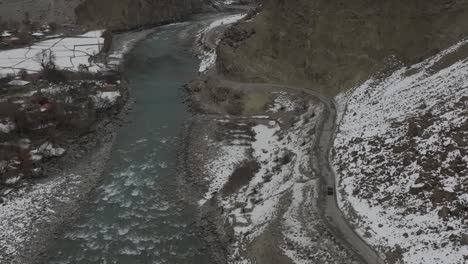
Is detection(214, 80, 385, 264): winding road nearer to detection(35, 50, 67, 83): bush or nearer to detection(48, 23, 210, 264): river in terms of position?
detection(48, 23, 210, 264): river

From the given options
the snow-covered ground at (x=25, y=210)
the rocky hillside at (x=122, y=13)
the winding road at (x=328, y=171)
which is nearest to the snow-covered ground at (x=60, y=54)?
the rocky hillside at (x=122, y=13)

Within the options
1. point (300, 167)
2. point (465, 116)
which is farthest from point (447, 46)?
point (300, 167)

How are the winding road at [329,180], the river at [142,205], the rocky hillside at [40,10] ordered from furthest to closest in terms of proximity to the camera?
the rocky hillside at [40,10], the river at [142,205], the winding road at [329,180]

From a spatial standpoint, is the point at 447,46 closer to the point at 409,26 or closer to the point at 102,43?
the point at 409,26

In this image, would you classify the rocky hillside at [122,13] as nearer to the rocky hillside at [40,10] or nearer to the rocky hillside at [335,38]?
the rocky hillside at [40,10]

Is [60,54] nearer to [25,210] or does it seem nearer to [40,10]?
[40,10]
